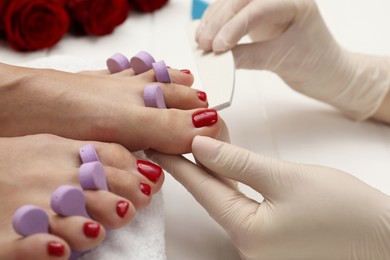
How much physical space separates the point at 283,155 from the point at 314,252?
340 millimetres

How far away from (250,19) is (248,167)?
407 mm

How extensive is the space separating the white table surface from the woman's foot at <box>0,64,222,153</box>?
17 centimetres

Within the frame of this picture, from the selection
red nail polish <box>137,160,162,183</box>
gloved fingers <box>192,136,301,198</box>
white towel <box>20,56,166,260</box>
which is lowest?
white towel <box>20,56,166,260</box>

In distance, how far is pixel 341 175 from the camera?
2.84 feet

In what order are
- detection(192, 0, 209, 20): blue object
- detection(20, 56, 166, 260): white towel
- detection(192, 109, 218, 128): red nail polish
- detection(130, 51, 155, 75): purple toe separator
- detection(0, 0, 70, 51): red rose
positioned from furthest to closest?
Answer: detection(192, 0, 209, 20): blue object → detection(0, 0, 70, 51): red rose → detection(130, 51, 155, 75): purple toe separator → detection(192, 109, 218, 128): red nail polish → detection(20, 56, 166, 260): white towel

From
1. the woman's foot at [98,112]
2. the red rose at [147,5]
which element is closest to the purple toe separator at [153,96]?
the woman's foot at [98,112]

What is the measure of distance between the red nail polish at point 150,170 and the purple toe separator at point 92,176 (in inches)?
3.6

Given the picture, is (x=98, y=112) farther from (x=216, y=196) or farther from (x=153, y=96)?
(x=216, y=196)

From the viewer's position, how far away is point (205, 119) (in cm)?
94

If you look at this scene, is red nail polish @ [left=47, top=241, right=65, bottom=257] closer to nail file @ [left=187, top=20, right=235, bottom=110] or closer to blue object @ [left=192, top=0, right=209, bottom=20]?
nail file @ [left=187, top=20, right=235, bottom=110]

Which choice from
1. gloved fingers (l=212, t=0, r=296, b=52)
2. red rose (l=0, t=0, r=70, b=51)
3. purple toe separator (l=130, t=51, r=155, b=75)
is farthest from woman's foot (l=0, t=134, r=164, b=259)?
red rose (l=0, t=0, r=70, b=51)

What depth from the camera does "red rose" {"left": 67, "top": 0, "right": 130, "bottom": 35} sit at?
1478mm

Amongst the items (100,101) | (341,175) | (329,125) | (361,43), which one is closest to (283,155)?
(329,125)

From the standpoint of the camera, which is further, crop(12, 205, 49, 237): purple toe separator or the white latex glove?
the white latex glove
